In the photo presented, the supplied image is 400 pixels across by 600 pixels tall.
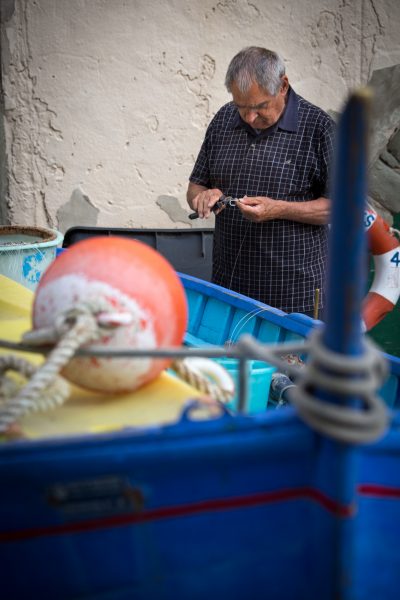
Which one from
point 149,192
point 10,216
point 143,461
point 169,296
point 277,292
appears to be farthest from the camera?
point 149,192

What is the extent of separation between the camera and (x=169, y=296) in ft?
4.58

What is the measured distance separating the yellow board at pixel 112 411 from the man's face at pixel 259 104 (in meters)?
1.51

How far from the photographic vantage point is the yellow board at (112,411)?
1288mm

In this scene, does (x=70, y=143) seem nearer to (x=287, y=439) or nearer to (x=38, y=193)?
(x=38, y=193)

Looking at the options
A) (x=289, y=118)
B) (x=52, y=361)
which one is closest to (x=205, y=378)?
(x=52, y=361)

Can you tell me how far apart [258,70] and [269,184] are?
439 millimetres

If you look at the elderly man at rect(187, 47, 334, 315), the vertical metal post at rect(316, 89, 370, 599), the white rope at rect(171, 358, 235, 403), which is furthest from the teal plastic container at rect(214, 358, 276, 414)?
the vertical metal post at rect(316, 89, 370, 599)

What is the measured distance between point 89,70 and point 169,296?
307 centimetres

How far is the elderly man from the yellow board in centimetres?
132

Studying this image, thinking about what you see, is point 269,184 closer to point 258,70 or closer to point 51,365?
point 258,70

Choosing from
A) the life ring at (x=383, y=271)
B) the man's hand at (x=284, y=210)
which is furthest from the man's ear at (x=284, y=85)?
the life ring at (x=383, y=271)

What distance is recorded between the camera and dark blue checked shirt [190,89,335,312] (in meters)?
2.78

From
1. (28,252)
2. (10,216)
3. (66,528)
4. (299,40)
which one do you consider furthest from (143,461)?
(299,40)

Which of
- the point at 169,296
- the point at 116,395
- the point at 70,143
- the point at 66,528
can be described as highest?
the point at 70,143
